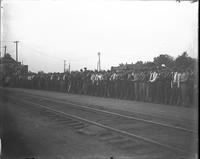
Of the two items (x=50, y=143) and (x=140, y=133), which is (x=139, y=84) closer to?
(x=140, y=133)

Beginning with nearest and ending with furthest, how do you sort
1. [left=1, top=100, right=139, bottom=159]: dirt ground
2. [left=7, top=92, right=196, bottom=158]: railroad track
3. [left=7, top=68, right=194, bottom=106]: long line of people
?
[left=1, top=100, right=139, bottom=159]: dirt ground → [left=7, top=92, right=196, bottom=158]: railroad track → [left=7, top=68, right=194, bottom=106]: long line of people

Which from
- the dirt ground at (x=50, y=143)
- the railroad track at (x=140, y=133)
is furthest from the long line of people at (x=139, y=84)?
the railroad track at (x=140, y=133)

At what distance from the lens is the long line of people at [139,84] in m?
13.5

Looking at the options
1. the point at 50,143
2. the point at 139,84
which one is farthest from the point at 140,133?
the point at 139,84

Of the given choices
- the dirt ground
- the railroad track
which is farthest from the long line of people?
the railroad track

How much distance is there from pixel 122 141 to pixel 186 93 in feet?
25.2

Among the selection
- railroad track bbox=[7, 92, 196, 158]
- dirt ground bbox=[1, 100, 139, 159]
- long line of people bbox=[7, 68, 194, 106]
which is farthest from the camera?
long line of people bbox=[7, 68, 194, 106]

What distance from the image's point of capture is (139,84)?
16.0m

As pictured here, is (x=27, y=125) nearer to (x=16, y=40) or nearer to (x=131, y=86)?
(x=16, y=40)

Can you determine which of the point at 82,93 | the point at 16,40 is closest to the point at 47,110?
the point at 16,40

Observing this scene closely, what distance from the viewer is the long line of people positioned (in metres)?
13.5

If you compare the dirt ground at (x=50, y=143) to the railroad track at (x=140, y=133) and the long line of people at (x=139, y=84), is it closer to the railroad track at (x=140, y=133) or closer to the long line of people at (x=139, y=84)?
the railroad track at (x=140, y=133)

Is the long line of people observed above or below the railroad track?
above

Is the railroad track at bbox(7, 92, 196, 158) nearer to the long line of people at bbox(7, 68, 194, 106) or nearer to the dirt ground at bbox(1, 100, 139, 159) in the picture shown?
the dirt ground at bbox(1, 100, 139, 159)
